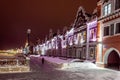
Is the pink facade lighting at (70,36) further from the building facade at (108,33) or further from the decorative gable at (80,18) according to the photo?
the building facade at (108,33)

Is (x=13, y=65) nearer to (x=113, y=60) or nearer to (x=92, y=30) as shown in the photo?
(x=113, y=60)

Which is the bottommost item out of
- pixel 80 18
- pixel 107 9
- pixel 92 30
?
pixel 92 30

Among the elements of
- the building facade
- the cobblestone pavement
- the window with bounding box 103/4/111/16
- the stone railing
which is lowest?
the cobblestone pavement

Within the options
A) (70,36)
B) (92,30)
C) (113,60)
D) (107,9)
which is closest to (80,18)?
(92,30)

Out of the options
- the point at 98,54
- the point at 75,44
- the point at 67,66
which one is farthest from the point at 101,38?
the point at 75,44

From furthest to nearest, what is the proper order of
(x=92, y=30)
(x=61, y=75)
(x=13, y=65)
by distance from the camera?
(x=92, y=30)
(x=13, y=65)
(x=61, y=75)

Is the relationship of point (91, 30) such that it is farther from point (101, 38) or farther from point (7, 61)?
point (7, 61)

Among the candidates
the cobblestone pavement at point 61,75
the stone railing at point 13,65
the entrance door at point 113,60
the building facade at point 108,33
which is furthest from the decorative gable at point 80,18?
the stone railing at point 13,65

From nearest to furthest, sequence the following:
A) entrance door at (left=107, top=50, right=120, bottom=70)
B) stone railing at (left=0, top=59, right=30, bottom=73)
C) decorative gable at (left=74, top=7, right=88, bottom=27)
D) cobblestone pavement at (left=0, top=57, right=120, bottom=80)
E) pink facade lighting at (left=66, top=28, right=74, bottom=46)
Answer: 1. cobblestone pavement at (left=0, top=57, right=120, bottom=80)
2. stone railing at (left=0, top=59, right=30, bottom=73)
3. entrance door at (left=107, top=50, right=120, bottom=70)
4. decorative gable at (left=74, top=7, right=88, bottom=27)
5. pink facade lighting at (left=66, top=28, right=74, bottom=46)

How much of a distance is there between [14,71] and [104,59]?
1377cm

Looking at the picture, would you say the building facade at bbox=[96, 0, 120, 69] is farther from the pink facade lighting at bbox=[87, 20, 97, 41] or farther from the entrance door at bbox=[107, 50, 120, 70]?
the pink facade lighting at bbox=[87, 20, 97, 41]

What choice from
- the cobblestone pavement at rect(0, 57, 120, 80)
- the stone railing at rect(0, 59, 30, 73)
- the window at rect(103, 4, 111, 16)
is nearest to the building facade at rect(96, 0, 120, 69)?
the window at rect(103, 4, 111, 16)

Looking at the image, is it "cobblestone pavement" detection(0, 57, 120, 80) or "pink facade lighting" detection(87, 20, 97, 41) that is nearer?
"cobblestone pavement" detection(0, 57, 120, 80)

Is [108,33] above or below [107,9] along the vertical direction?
below
